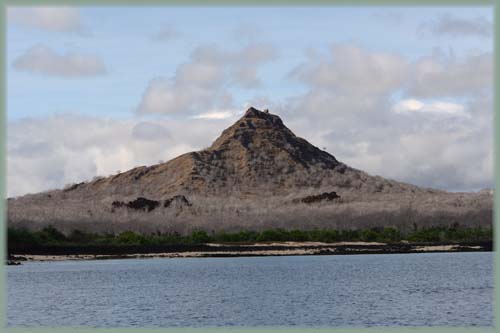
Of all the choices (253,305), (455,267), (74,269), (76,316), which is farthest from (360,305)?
(74,269)

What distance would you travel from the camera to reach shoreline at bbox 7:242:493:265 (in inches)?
6481

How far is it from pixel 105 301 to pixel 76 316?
1065 cm

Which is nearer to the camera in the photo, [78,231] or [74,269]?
[74,269]

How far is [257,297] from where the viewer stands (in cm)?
7575

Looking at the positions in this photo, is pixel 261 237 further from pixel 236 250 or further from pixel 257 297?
pixel 257 297

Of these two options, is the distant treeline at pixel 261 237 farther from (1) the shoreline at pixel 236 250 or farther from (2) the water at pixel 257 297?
(2) the water at pixel 257 297

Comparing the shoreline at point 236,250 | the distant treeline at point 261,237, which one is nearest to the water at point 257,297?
the shoreline at point 236,250

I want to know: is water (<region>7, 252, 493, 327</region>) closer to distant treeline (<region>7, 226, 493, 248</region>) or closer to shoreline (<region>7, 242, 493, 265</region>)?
shoreline (<region>7, 242, 493, 265</region>)

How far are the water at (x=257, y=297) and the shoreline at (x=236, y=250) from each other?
154ft

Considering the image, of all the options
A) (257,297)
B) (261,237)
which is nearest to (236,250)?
(261,237)

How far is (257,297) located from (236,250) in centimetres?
10424

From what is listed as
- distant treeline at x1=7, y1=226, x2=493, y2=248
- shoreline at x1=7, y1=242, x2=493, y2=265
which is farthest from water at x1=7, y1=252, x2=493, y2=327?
distant treeline at x1=7, y1=226, x2=493, y2=248

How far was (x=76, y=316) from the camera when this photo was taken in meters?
62.1

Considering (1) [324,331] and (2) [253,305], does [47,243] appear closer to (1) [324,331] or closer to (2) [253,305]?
(2) [253,305]
